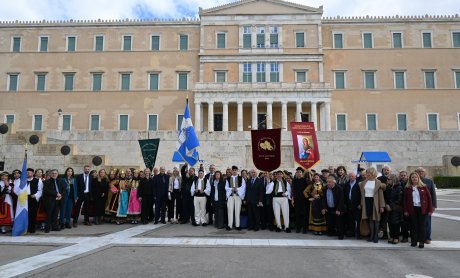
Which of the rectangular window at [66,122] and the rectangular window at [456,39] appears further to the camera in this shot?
the rectangular window at [456,39]

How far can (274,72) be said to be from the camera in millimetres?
40250

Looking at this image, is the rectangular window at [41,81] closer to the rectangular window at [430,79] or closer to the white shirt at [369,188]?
the white shirt at [369,188]

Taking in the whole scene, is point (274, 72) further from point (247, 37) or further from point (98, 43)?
point (98, 43)

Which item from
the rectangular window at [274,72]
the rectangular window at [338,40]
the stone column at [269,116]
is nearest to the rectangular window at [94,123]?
the stone column at [269,116]

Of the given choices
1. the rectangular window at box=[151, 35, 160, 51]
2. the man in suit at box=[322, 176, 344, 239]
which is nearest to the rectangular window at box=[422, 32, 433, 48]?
the rectangular window at box=[151, 35, 160, 51]

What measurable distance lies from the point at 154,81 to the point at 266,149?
107ft

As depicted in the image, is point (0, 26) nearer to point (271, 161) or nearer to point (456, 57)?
point (271, 161)

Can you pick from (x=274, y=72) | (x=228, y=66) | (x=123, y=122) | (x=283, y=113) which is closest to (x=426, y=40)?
(x=274, y=72)

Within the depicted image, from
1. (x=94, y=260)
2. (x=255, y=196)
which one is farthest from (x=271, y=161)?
(x=94, y=260)

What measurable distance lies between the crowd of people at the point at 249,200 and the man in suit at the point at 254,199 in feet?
0.09

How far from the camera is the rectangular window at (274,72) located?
132 ft

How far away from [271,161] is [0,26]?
146 ft

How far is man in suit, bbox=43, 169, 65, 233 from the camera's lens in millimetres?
9675

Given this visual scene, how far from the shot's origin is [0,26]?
139 ft
